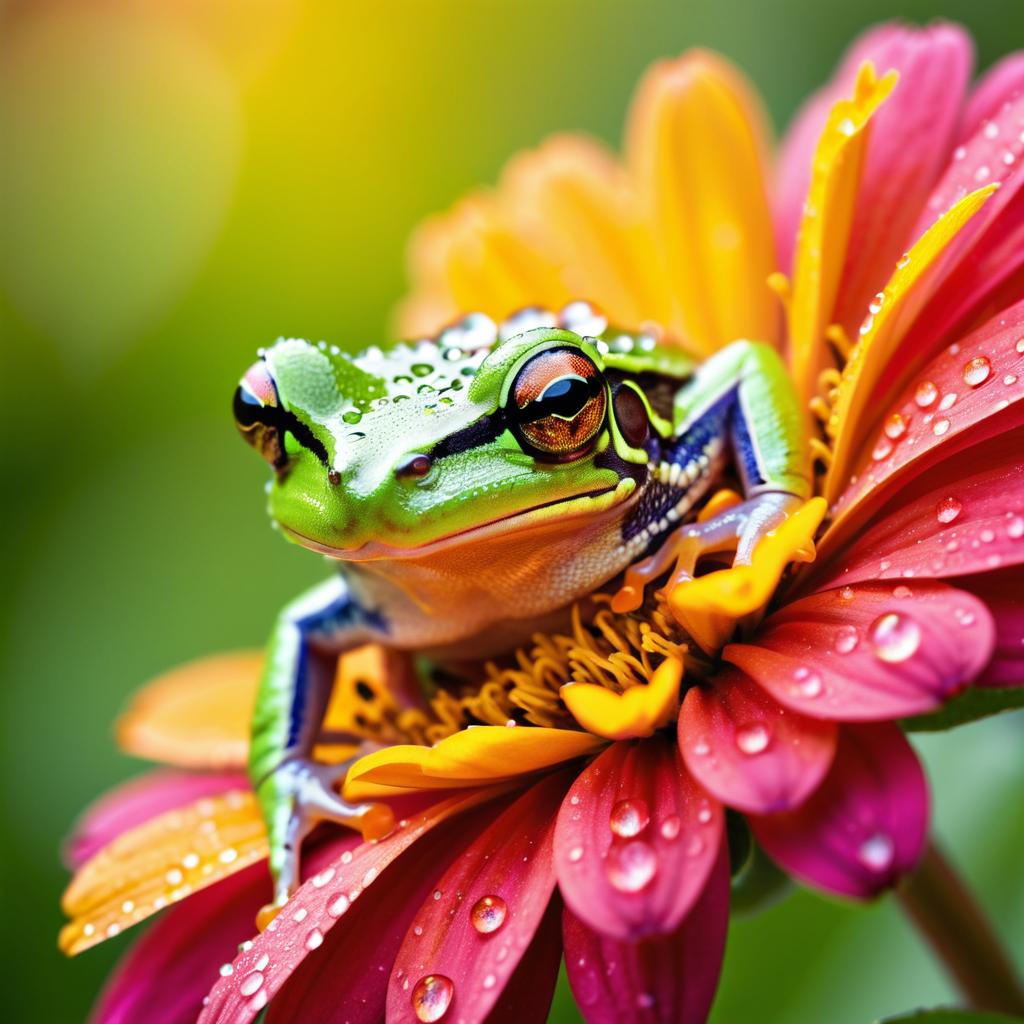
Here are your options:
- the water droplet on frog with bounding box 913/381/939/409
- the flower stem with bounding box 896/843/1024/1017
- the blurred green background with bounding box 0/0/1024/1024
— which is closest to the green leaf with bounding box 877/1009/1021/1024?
the flower stem with bounding box 896/843/1024/1017

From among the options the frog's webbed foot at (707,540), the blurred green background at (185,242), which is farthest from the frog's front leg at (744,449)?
the blurred green background at (185,242)

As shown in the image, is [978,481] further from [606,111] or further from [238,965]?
[606,111]

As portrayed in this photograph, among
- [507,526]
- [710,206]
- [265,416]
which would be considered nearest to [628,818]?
[507,526]

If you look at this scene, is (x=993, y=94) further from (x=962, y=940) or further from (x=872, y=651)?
(x=962, y=940)

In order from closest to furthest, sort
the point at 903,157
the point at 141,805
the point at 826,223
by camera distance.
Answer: the point at 826,223 < the point at 903,157 < the point at 141,805

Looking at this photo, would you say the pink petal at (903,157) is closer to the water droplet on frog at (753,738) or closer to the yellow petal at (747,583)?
the yellow petal at (747,583)

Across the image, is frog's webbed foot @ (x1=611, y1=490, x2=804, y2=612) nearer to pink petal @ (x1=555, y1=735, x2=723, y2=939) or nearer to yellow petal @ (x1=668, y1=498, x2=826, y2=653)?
yellow petal @ (x1=668, y1=498, x2=826, y2=653)
